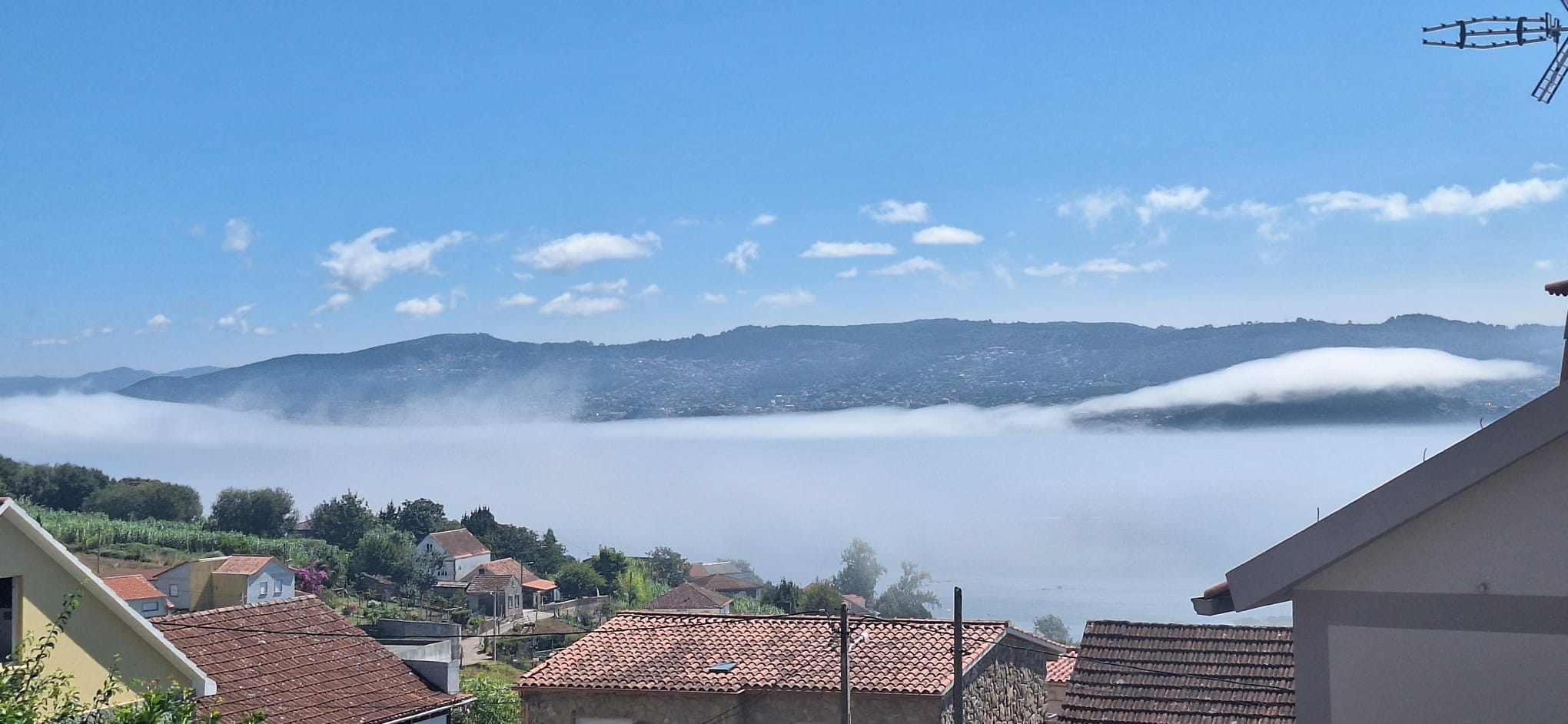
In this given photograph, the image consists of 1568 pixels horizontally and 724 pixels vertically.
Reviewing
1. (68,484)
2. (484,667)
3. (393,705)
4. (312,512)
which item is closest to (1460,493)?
(393,705)

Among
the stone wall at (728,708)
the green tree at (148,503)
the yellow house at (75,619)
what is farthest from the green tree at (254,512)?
the yellow house at (75,619)

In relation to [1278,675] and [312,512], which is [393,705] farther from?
[312,512]

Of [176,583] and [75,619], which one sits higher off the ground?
[75,619]

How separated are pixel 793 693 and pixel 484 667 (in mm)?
44547

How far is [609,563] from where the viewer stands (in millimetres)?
140375

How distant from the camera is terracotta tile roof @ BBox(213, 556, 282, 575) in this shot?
8771 cm

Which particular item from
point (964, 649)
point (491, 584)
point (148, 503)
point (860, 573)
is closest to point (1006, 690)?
point (964, 649)

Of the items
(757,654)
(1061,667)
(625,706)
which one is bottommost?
(1061,667)

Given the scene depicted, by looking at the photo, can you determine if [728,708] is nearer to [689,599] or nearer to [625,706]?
[625,706]

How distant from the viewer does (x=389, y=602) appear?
10162cm

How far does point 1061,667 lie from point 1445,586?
2364 centimetres

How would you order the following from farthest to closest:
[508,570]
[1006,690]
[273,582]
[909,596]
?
[909,596] < [508,570] < [273,582] < [1006,690]

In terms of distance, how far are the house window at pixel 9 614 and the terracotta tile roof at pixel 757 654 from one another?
9.21m

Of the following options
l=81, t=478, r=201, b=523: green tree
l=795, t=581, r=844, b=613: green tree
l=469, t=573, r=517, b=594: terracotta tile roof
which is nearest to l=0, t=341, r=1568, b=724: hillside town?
l=795, t=581, r=844, b=613: green tree
